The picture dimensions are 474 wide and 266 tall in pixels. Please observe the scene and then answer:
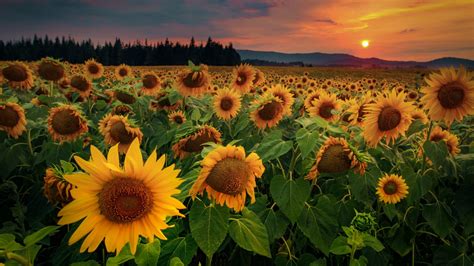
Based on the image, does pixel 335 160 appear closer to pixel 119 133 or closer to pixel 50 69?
pixel 119 133

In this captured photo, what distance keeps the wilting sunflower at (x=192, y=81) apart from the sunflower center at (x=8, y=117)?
1.87 m

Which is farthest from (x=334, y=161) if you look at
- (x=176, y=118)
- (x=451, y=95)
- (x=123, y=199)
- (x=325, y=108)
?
(x=176, y=118)

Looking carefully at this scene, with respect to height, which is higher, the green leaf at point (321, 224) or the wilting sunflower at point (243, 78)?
the wilting sunflower at point (243, 78)

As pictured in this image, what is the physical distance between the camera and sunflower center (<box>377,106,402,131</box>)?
2.88 metres

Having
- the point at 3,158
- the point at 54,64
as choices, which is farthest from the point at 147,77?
the point at 3,158

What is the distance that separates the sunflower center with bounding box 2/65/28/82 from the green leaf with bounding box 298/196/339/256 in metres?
4.74

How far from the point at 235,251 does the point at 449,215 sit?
4.70 ft

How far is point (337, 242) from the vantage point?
191 cm

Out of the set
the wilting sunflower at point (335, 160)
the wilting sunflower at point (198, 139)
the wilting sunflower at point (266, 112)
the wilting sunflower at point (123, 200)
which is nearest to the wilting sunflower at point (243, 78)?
the wilting sunflower at point (266, 112)

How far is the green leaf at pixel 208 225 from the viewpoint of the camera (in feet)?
5.58

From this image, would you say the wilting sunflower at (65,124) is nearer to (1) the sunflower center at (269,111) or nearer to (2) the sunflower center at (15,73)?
(1) the sunflower center at (269,111)

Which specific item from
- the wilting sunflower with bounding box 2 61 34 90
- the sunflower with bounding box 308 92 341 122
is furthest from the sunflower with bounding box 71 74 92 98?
the sunflower with bounding box 308 92 341 122

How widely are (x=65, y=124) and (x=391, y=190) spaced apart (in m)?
2.66

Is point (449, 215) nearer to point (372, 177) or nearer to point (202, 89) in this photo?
point (372, 177)
